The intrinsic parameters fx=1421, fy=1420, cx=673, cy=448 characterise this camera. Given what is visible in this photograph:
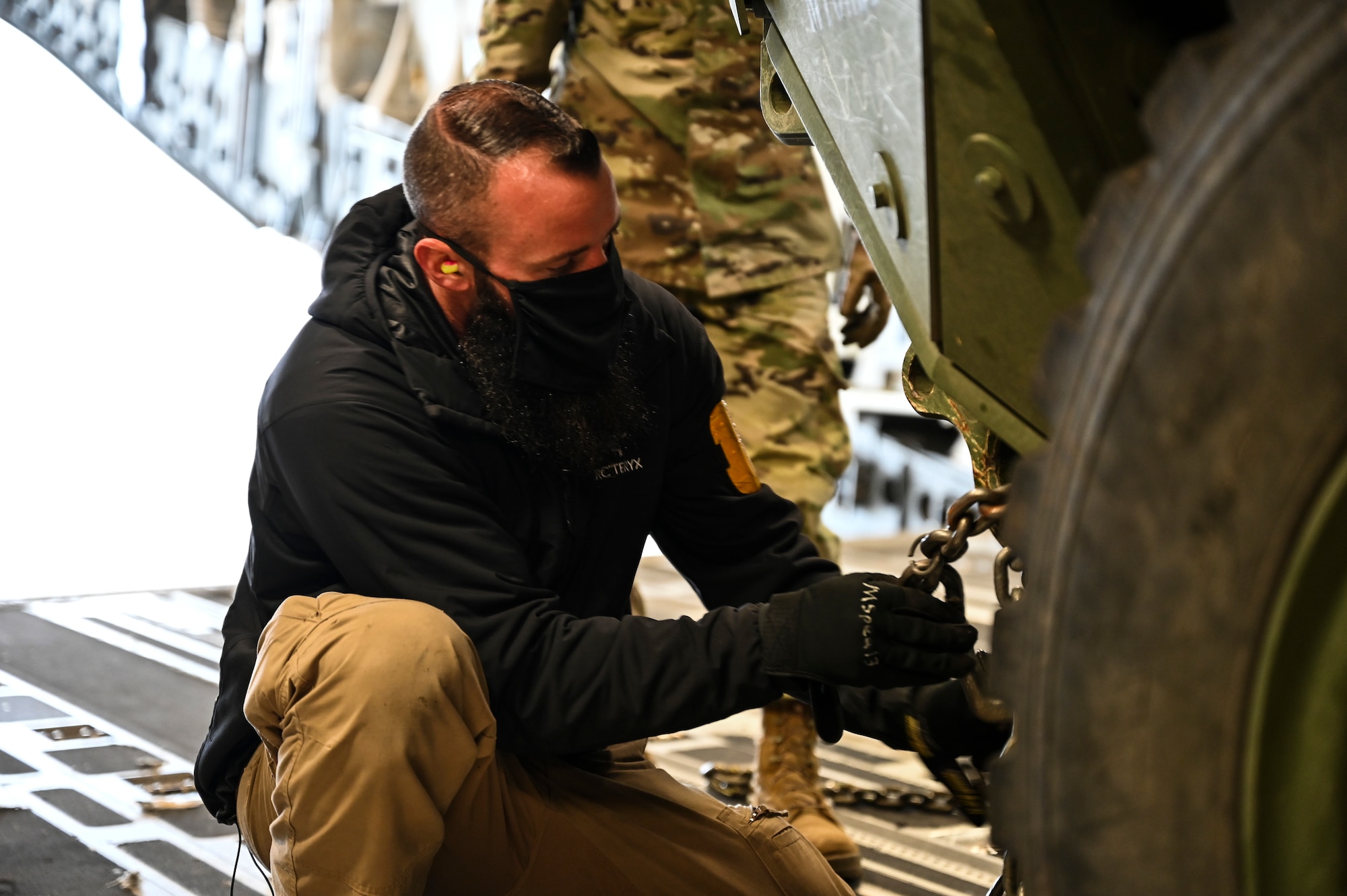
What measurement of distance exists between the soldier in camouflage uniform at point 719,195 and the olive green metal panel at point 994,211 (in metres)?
1.50

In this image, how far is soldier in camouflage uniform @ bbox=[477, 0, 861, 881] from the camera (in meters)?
2.55

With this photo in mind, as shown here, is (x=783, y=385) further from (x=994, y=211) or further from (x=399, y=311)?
(x=994, y=211)

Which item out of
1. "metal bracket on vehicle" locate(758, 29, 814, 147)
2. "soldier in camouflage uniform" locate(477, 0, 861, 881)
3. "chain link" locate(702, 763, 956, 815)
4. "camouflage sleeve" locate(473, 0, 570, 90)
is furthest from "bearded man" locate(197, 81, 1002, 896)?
"camouflage sleeve" locate(473, 0, 570, 90)

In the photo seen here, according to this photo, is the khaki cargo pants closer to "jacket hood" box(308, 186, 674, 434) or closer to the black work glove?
"jacket hood" box(308, 186, 674, 434)

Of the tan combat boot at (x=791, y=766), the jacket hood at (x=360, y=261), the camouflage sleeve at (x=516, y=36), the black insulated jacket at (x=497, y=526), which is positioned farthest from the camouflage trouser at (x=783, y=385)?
the jacket hood at (x=360, y=261)

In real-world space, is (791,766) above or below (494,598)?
below

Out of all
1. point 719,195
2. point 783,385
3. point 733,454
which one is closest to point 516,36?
point 719,195

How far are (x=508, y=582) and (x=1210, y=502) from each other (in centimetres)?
89

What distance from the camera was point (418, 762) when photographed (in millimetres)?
1326

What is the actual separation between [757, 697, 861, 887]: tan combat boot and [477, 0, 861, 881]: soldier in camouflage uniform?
0.40 m

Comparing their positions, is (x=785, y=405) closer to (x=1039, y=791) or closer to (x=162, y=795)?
(x=162, y=795)

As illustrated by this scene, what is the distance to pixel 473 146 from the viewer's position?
1.58m

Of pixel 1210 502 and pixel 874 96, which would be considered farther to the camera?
pixel 874 96

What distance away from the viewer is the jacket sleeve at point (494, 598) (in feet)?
4.35
